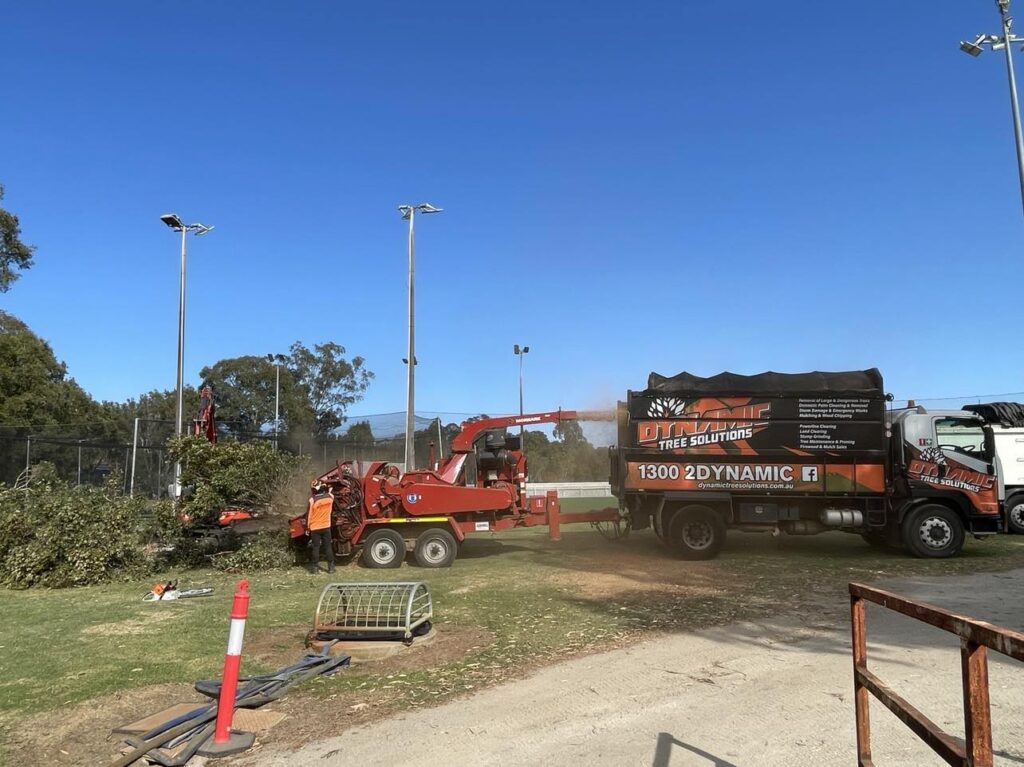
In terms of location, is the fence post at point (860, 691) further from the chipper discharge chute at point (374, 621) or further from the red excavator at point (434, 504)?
the red excavator at point (434, 504)

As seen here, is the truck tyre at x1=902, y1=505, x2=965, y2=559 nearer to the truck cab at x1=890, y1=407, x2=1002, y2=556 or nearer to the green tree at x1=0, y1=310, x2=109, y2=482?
the truck cab at x1=890, y1=407, x2=1002, y2=556

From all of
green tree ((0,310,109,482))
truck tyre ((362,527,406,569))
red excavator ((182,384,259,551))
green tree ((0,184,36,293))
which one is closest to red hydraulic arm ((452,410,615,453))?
truck tyre ((362,527,406,569))

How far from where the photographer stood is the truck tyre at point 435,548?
13.3 meters

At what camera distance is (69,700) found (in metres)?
5.77

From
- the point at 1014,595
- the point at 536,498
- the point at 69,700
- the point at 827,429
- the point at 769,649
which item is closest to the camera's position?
the point at 69,700

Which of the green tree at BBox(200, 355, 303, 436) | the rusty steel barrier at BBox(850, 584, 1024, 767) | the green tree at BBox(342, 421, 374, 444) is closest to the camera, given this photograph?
the rusty steel barrier at BBox(850, 584, 1024, 767)

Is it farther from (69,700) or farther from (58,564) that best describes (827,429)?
(58,564)

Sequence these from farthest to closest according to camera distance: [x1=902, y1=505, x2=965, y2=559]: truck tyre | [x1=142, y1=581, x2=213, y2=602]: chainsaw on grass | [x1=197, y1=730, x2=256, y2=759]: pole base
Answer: [x1=902, y1=505, x2=965, y2=559]: truck tyre → [x1=142, y1=581, x2=213, y2=602]: chainsaw on grass → [x1=197, y1=730, x2=256, y2=759]: pole base

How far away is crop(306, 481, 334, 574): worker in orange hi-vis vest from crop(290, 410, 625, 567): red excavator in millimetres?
417

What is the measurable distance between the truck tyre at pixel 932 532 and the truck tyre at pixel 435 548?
830 cm

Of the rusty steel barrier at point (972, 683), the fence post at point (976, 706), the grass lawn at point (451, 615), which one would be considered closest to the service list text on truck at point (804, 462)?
the grass lawn at point (451, 615)

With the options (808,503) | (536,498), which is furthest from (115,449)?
(808,503)

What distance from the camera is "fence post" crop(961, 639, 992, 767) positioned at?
8.52 feet

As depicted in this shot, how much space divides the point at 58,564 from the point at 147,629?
4984 mm
